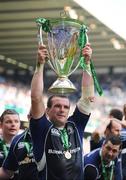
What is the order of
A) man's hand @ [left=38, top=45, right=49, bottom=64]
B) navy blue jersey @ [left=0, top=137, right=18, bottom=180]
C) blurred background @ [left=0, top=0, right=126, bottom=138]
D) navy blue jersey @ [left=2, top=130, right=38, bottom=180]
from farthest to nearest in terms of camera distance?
blurred background @ [left=0, top=0, right=126, bottom=138] → navy blue jersey @ [left=0, top=137, right=18, bottom=180] → navy blue jersey @ [left=2, top=130, right=38, bottom=180] → man's hand @ [left=38, top=45, right=49, bottom=64]

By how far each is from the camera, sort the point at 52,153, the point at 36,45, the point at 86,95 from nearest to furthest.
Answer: the point at 52,153, the point at 86,95, the point at 36,45

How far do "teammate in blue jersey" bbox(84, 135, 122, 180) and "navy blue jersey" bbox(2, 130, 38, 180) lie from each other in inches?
16.0

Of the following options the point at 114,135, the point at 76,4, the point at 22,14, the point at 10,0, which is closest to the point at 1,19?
the point at 22,14

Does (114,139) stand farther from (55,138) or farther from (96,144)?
(55,138)

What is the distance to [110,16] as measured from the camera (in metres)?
10.8

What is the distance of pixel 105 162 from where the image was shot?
3.95 meters

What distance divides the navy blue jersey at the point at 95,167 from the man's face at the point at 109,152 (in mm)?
62

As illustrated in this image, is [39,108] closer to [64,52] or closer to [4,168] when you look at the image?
[64,52]

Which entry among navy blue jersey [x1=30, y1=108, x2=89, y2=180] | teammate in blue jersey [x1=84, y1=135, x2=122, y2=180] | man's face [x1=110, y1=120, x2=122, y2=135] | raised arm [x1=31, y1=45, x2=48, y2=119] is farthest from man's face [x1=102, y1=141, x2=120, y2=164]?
raised arm [x1=31, y1=45, x2=48, y2=119]

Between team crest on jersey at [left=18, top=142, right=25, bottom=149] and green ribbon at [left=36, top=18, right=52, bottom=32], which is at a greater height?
green ribbon at [left=36, top=18, right=52, bottom=32]

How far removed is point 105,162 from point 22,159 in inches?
24.8

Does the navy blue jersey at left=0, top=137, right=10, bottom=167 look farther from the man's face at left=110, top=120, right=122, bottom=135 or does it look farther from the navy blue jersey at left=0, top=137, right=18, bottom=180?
the man's face at left=110, top=120, right=122, bottom=135

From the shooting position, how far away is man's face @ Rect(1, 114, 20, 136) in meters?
4.05

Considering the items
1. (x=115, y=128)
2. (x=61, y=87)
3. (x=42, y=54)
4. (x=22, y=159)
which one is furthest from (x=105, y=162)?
(x=42, y=54)
